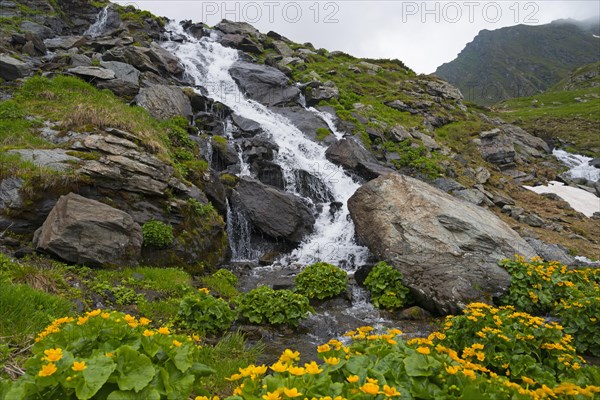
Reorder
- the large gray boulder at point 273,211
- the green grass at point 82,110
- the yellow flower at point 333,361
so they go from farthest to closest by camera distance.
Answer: the large gray boulder at point 273,211 < the green grass at point 82,110 < the yellow flower at point 333,361

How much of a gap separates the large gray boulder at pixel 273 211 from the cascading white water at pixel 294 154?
0.62m

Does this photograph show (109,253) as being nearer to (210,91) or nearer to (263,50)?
(210,91)

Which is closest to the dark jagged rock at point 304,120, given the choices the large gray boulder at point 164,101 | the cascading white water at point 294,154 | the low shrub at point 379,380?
the cascading white water at point 294,154

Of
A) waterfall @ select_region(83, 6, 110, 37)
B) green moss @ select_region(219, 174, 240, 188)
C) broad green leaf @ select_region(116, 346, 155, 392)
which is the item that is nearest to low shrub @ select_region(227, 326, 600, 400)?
broad green leaf @ select_region(116, 346, 155, 392)

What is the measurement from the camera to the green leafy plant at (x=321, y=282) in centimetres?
1030

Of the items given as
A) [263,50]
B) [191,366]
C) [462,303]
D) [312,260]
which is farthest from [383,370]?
[263,50]

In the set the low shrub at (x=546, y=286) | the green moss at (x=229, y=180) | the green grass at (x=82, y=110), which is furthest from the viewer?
the green moss at (x=229, y=180)

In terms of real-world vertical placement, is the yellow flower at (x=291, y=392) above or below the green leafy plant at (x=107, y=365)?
above

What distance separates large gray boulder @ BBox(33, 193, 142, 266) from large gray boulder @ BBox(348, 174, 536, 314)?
7336 mm

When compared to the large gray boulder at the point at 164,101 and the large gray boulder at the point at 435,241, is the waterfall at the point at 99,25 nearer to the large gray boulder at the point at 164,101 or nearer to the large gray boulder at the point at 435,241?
the large gray boulder at the point at 164,101

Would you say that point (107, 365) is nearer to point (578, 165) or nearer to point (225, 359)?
point (225, 359)

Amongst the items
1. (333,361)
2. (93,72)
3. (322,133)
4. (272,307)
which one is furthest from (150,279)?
(322,133)

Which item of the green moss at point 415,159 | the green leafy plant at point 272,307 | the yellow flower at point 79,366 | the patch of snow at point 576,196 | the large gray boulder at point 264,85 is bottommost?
the green leafy plant at point 272,307

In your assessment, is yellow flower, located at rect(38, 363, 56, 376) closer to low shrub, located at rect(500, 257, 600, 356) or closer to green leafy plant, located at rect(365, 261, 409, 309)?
low shrub, located at rect(500, 257, 600, 356)
